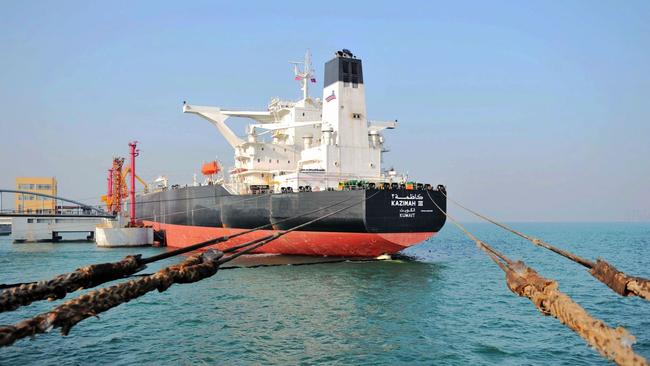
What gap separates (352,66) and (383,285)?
14309 mm

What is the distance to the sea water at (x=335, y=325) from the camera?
968 centimetres

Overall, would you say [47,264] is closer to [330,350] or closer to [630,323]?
[330,350]

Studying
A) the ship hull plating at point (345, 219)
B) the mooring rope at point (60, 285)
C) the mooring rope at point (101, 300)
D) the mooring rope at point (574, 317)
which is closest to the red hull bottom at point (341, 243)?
the ship hull plating at point (345, 219)

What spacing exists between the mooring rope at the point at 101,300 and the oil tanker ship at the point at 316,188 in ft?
→ 38.0

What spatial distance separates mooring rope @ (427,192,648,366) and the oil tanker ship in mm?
12090

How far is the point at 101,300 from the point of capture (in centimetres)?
496

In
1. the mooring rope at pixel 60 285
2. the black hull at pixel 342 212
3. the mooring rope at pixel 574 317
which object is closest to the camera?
the mooring rope at pixel 574 317

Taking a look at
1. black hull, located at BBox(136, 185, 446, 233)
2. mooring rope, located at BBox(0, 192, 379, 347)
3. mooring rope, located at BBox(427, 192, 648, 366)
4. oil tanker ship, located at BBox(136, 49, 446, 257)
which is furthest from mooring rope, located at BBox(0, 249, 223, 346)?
black hull, located at BBox(136, 185, 446, 233)

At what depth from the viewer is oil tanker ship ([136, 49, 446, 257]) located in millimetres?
22859

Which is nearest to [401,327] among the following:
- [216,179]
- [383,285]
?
[383,285]

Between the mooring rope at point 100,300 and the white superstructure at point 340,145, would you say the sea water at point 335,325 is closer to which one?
the mooring rope at point 100,300

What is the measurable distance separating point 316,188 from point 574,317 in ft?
70.5

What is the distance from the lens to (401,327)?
11812mm

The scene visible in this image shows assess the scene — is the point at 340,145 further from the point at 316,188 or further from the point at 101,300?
the point at 101,300
